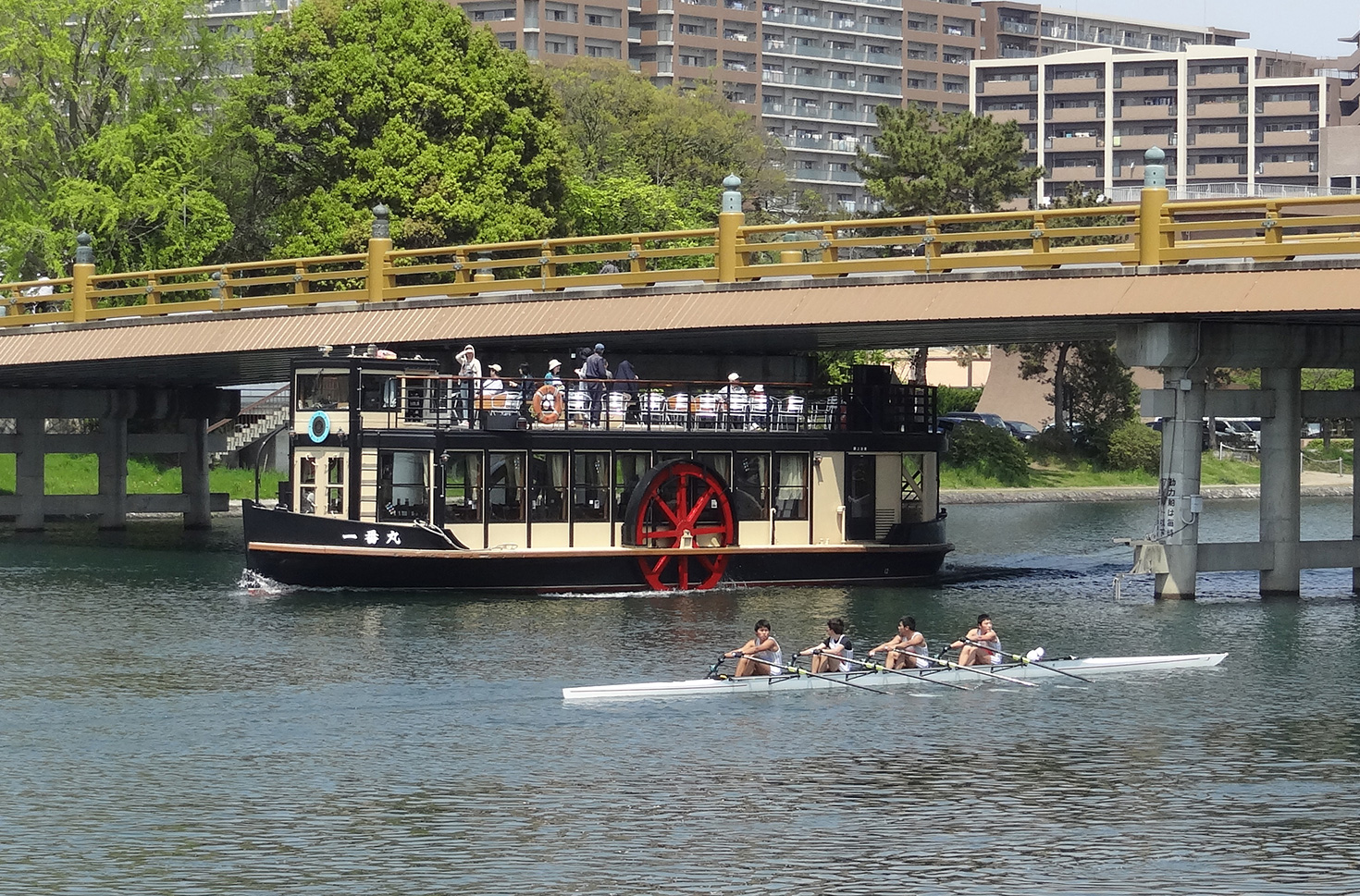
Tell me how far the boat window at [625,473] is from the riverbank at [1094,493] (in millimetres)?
42163

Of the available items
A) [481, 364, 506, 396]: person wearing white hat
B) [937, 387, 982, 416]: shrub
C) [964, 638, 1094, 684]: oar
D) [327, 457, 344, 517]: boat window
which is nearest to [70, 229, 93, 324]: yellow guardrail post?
[481, 364, 506, 396]: person wearing white hat

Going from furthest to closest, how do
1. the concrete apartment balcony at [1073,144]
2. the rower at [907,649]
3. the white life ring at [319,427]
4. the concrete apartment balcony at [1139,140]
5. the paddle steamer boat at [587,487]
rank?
the concrete apartment balcony at [1073,144] < the concrete apartment balcony at [1139,140] < the white life ring at [319,427] < the paddle steamer boat at [587,487] < the rower at [907,649]

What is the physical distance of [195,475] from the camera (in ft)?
225

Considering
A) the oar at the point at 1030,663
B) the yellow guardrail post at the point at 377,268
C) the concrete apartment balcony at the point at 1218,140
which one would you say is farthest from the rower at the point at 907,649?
the concrete apartment balcony at the point at 1218,140

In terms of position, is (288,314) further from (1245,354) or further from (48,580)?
(1245,354)

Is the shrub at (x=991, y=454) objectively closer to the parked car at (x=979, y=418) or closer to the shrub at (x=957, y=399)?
the parked car at (x=979, y=418)

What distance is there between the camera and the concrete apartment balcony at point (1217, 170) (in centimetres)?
16862

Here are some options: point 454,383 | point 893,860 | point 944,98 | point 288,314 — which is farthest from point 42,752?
point 944,98

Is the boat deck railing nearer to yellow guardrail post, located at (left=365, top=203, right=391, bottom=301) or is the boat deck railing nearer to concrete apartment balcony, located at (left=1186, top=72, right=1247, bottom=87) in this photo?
yellow guardrail post, located at (left=365, top=203, right=391, bottom=301)

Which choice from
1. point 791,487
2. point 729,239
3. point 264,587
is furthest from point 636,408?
point 264,587

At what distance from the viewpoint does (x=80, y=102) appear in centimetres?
7369

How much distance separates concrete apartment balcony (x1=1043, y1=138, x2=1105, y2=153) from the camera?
567ft

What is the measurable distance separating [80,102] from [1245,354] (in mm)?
47711

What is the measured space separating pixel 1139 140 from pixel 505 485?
13772cm
